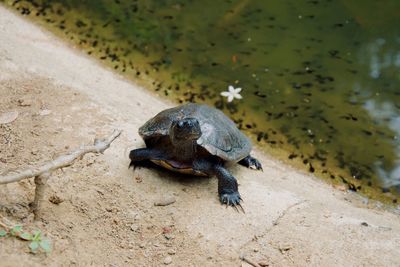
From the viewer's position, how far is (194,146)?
4523 mm

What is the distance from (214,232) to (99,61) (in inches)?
164

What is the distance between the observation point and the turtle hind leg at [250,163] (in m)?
5.34

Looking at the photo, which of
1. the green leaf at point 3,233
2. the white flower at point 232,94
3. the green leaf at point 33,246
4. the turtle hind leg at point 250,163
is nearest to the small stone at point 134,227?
the green leaf at point 33,246

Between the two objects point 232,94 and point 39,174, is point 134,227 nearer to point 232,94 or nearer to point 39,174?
point 39,174

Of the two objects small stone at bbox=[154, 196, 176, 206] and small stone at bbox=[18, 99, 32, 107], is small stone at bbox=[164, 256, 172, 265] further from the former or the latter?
small stone at bbox=[18, 99, 32, 107]

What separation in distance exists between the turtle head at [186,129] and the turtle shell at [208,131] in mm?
221

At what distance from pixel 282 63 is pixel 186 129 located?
370cm

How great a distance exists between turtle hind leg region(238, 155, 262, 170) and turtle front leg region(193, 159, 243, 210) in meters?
0.71

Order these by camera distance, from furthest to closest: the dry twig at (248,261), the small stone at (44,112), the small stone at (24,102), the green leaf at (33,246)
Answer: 1. the small stone at (24,102)
2. the small stone at (44,112)
3. the dry twig at (248,261)
4. the green leaf at (33,246)

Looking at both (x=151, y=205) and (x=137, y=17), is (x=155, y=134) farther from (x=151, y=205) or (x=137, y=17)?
(x=137, y=17)

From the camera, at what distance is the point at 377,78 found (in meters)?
7.39

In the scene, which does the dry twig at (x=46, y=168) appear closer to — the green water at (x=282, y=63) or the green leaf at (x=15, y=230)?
the green leaf at (x=15, y=230)

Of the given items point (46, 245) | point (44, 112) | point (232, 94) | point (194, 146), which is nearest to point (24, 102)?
point (44, 112)

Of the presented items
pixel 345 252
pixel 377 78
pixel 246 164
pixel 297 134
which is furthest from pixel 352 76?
pixel 345 252
